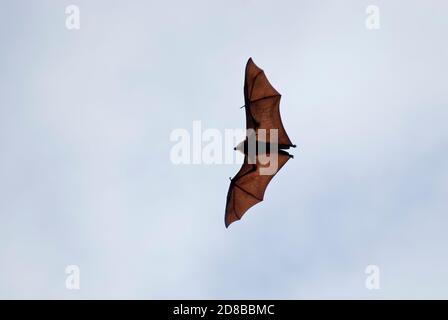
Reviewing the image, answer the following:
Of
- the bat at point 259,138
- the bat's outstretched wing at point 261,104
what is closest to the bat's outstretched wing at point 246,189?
the bat at point 259,138

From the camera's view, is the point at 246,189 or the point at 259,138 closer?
the point at 259,138

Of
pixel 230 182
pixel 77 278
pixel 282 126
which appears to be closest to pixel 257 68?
pixel 282 126

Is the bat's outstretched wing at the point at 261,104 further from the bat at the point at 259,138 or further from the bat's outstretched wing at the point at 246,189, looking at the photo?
the bat's outstretched wing at the point at 246,189

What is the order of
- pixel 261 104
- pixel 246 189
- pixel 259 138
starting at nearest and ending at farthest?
pixel 261 104 < pixel 259 138 < pixel 246 189

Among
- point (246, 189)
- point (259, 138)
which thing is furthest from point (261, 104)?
point (246, 189)

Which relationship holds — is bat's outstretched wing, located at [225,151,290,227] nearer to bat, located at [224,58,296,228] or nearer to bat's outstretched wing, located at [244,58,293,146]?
bat, located at [224,58,296,228]

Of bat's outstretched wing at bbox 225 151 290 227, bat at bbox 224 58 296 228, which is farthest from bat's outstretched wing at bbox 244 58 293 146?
bat's outstretched wing at bbox 225 151 290 227

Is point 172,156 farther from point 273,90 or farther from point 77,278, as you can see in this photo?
point 77,278

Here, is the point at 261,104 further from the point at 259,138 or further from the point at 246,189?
the point at 246,189
